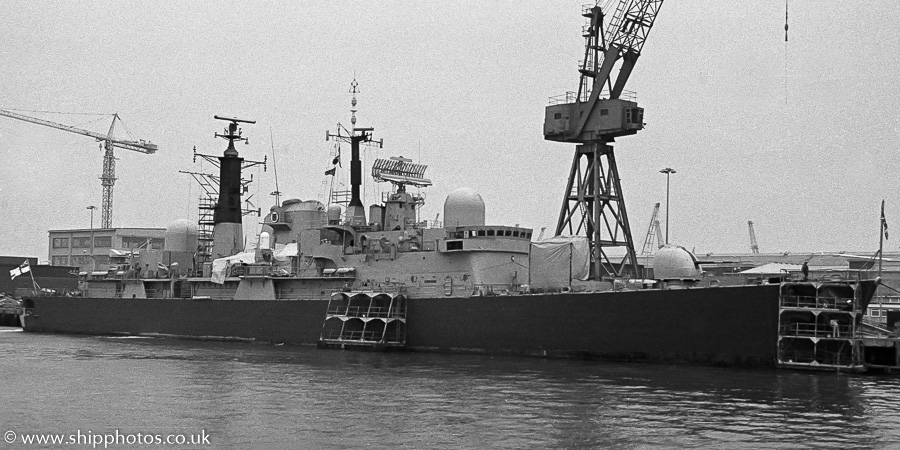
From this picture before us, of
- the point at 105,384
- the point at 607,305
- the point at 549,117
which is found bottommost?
the point at 105,384

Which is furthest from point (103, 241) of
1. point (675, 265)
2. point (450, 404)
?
point (450, 404)

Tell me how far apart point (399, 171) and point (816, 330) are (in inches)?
794

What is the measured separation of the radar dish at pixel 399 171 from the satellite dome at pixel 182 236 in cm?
1536

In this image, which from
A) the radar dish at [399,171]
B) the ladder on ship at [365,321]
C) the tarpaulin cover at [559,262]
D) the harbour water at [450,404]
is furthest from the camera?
the radar dish at [399,171]

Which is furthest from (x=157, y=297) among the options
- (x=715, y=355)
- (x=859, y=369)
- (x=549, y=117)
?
(x=859, y=369)

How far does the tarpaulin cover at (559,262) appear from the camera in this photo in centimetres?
3469

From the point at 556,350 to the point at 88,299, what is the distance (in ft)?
101

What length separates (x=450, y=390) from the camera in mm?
25406

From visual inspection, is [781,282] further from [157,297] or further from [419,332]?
[157,297]

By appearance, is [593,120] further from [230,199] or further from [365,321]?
[230,199]

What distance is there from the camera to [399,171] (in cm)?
4309

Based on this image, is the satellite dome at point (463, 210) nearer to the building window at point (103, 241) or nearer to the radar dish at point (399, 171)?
the radar dish at point (399, 171)

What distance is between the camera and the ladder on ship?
3788 centimetres

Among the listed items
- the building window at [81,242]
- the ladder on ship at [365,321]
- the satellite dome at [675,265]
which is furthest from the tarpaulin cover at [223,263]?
the building window at [81,242]
